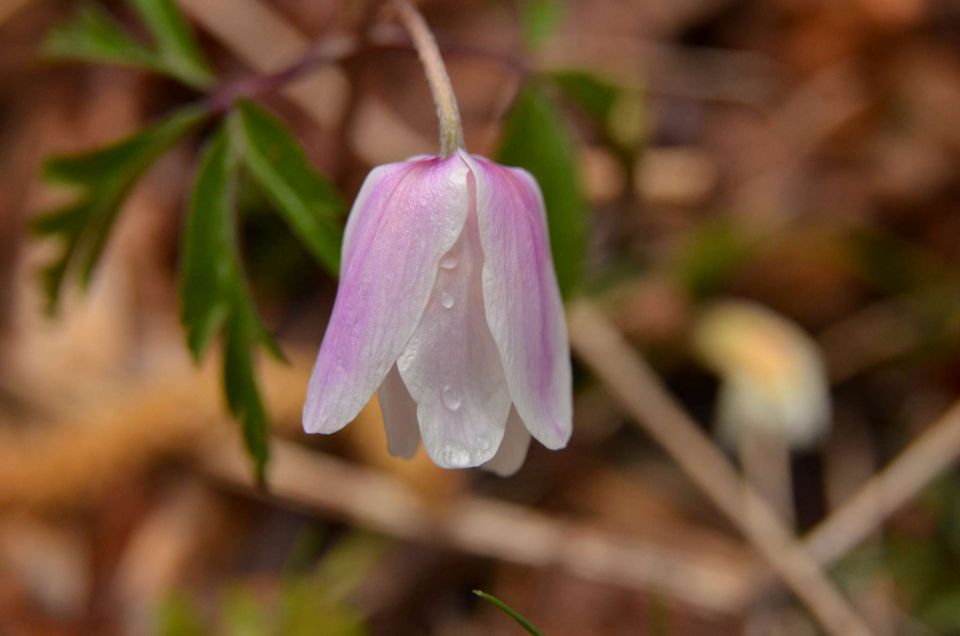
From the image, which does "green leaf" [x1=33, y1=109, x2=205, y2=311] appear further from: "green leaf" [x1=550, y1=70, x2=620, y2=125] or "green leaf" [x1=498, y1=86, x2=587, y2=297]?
"green leaf" [x1=550, y1=70, x2=620, y2=125]

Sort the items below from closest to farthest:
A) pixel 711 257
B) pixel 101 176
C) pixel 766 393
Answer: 1. pixel 101 176
2. pixel 766 393
3. pixel 711 257

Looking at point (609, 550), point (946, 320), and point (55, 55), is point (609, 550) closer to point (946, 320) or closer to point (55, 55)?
point (946, 320)

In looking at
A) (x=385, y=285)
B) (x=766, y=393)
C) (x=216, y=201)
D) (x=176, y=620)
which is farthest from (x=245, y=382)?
(x=766, y=393)

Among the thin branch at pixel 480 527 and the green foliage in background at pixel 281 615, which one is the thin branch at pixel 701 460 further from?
the green foliage in background at pixel 281 615

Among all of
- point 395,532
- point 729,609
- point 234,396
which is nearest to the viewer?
point 234,396

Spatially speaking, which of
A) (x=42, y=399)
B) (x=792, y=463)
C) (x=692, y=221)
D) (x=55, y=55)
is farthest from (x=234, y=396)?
Result: (x=692, y=221)

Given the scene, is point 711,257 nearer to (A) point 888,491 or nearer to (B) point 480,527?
(A) point 888,491

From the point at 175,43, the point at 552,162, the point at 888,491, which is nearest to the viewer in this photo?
the point at 175,43
